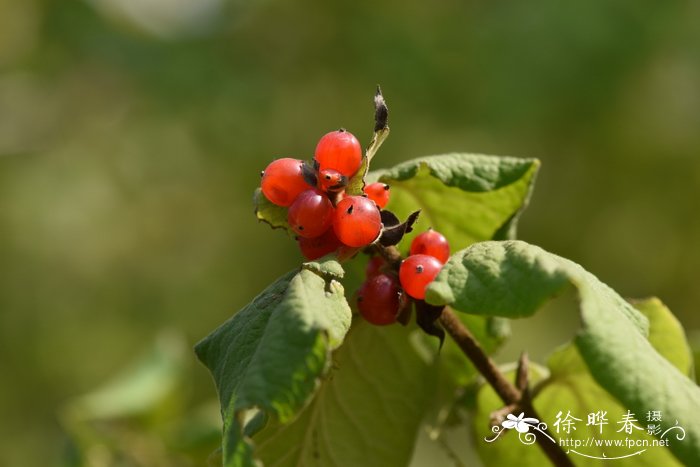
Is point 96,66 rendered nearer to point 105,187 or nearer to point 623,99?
point 105,187

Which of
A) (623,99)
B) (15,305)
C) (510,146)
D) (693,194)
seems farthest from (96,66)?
(693,194)

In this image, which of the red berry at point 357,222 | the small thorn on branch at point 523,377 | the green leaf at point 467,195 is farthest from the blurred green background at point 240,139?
the red berry at point 357,222

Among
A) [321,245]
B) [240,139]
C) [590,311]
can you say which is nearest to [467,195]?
[321,245]

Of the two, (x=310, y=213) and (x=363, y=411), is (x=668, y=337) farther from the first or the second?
(x=310, y=213)

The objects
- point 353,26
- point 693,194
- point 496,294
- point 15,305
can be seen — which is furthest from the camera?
point 353,26

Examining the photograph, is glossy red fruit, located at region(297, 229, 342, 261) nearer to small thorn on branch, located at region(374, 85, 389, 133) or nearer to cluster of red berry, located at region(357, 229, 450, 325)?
cluster of red berry, located at region(357, 229, 450, 325)

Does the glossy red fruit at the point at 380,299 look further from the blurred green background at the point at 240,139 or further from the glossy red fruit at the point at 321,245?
the blurred green background at the point at 240,139
